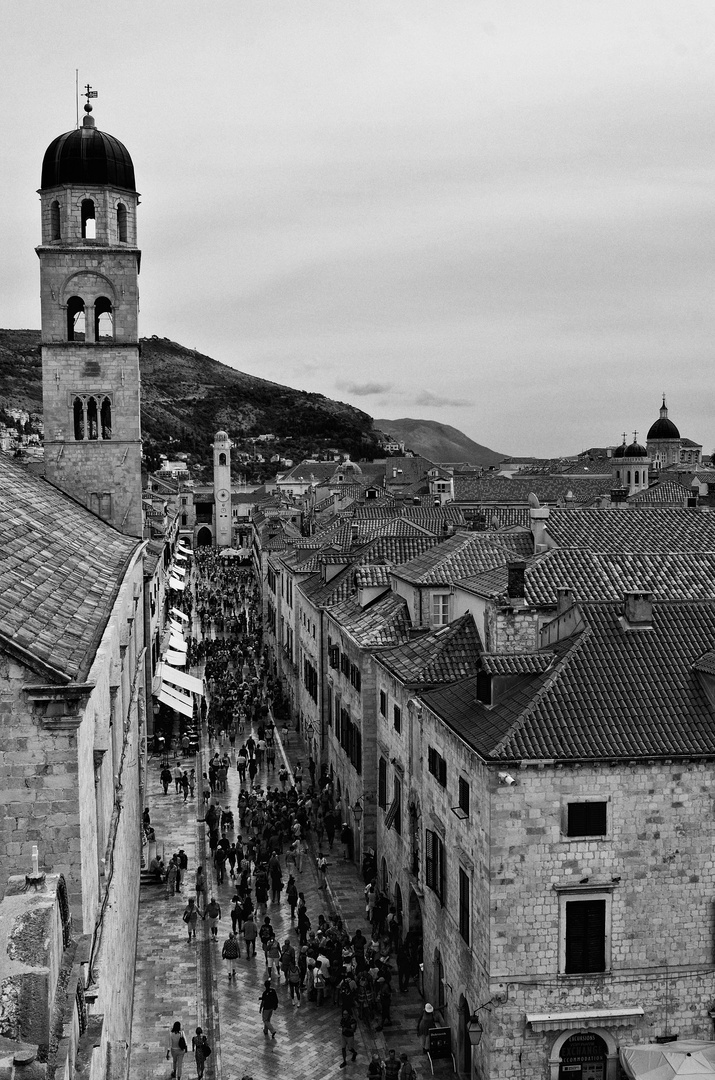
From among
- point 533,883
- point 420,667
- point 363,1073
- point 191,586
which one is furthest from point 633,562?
point 191,586

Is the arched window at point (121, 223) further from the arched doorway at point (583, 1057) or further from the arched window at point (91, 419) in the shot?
the arched doorway at point (583, 1057)

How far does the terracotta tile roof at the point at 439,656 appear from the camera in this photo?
27.2 m

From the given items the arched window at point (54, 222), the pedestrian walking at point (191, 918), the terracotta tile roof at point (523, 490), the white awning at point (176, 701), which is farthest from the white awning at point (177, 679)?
the terracotta tile roof at point (523, 490)

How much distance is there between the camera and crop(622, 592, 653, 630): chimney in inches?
896

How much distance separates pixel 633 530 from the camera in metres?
36.2

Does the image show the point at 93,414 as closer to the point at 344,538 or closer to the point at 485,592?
the point at 485,592

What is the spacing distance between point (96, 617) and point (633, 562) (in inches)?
713

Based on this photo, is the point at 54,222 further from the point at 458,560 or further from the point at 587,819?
the point at 587,819

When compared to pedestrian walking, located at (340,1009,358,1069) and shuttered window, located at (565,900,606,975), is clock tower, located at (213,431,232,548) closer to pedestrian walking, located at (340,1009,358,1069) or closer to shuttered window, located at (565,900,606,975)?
pedestrian walking, located at (340,1009,358,1069)

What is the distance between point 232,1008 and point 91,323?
20.3 m

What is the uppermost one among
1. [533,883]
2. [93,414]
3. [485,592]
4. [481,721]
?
[93,414]

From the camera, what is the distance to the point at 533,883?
19672mm

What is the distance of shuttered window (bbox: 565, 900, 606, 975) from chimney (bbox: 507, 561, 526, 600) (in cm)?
811

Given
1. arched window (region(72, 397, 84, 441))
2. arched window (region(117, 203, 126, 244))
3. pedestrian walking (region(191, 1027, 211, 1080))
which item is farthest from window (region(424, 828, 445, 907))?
arched window (region(117, 203, 126, 244))
